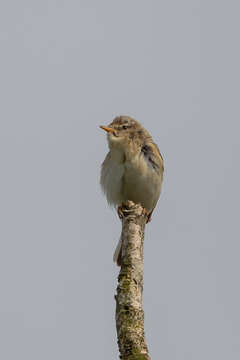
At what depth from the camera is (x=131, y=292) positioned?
5.69 meters

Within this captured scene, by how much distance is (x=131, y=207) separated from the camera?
7.00 meters

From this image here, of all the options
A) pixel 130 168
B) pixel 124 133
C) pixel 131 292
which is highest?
pixel 124 133

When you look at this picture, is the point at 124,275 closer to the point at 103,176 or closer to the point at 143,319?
the point at 143,319

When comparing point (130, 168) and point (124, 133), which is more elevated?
point (124, 133)

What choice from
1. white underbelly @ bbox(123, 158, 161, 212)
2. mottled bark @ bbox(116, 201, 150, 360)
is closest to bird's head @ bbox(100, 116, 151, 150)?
white underbelly @ bbox(123, 158, 161, 212)

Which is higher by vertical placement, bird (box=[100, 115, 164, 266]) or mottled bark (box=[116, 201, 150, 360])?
bird (box=[100, 115, 164, 266])

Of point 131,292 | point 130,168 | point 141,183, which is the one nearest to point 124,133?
point 130,168

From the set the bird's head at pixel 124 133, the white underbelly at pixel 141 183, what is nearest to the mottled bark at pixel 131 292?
the white underbelly at pixel 141 183

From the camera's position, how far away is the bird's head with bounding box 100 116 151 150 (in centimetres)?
972

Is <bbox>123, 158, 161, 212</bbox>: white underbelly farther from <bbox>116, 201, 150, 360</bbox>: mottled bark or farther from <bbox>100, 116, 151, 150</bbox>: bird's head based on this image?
<bbox>116, 201, 150, 360</bbox>: mottled bark

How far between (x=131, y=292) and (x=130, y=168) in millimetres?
3997

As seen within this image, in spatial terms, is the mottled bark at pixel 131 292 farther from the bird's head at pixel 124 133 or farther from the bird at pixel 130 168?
the bird's head at pixel 124 133

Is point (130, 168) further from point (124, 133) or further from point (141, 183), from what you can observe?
point (124, 133)

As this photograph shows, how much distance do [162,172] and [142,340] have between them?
515 centimetres
